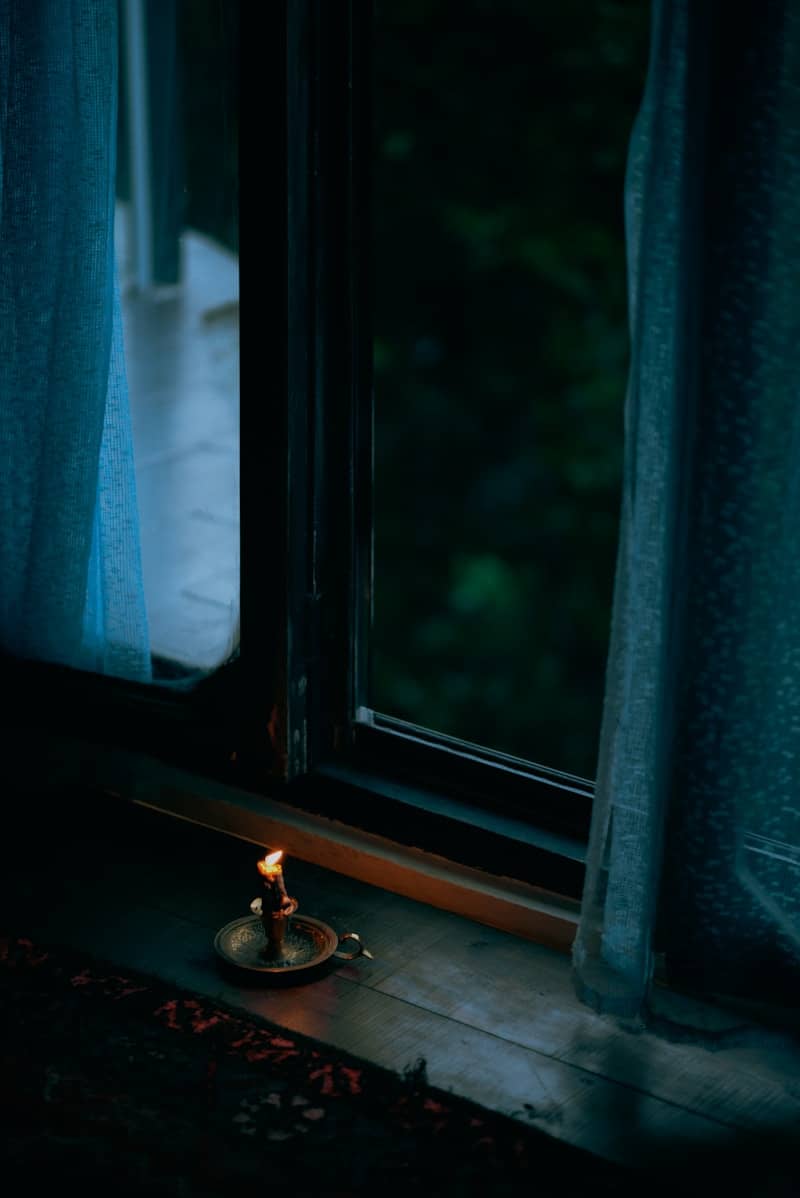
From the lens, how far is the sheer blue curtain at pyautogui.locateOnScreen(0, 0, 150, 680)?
177cm

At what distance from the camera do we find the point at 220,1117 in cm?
148

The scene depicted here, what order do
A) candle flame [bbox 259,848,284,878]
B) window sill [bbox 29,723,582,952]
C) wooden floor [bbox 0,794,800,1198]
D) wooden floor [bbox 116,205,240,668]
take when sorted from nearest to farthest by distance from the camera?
wooden floor [bbox 0,794,800,1198] → candle flame [bbox 259,848,284,878] → window sill [bbox 29,723,582,952] → wooden floor [bbox 116,205,240,668]

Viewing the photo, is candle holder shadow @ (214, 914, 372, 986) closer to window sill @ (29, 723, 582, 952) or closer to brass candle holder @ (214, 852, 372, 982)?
brass candle holder @ (214, 852, 372, 982)

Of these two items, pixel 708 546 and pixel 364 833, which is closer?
pixel 708 546

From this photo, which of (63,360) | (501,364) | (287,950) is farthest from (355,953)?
(501,364)

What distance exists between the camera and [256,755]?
6.44ft

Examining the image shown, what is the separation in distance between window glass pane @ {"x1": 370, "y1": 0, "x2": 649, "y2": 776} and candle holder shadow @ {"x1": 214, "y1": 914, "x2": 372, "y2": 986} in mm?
3104

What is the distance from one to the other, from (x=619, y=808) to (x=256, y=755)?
25.0 inches

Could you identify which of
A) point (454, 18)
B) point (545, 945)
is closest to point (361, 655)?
point (545, 945)

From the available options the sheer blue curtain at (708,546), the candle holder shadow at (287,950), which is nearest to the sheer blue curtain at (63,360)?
the candle holder shadow at (287,950)

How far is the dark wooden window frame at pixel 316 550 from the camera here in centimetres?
171

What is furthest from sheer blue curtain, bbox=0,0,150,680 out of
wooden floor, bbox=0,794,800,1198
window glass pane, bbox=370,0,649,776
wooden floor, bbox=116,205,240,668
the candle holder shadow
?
window glass pane, bbox=370,0,649,776

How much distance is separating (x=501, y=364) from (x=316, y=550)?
4007 millimetres

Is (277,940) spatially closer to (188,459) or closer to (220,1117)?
(220,1117)
